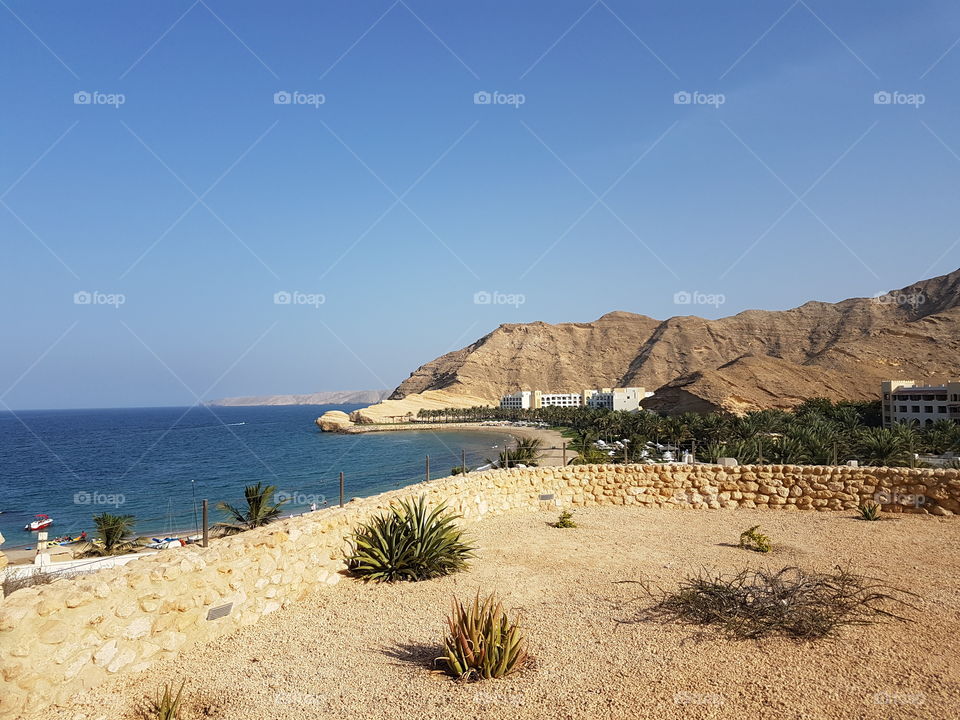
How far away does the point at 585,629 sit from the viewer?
5422mm

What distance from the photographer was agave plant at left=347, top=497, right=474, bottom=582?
728 cm

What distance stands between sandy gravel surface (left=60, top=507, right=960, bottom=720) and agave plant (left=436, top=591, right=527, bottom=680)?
0.13 metres

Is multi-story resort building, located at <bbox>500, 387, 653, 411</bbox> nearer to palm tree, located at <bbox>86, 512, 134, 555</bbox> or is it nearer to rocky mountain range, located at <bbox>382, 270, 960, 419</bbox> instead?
rocky mountain range, located at <bbox>382, 270, 960, 419</bbox>

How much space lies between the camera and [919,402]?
1702 inches

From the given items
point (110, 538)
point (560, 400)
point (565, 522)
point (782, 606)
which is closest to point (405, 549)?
point (565, 522)

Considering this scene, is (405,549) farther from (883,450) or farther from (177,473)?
(177,473)

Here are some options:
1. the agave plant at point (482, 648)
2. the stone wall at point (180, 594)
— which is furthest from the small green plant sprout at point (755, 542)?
the agave plant at point (482, 648)

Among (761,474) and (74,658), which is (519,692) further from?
(761,474)

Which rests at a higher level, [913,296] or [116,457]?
[913,296]

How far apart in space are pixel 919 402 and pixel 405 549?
48.7 metres

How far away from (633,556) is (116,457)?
247 ft

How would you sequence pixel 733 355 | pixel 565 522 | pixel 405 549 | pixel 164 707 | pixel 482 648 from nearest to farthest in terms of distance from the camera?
pixel 164 707
pixel 482 648
pixel 405 549
pixel 565 522
pixel 733 355

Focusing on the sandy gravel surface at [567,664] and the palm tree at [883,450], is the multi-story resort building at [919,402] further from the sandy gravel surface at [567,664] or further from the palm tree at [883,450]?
the sandy gravel surface at [567,664]

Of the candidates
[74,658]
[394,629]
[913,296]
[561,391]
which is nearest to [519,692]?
[394,629]
